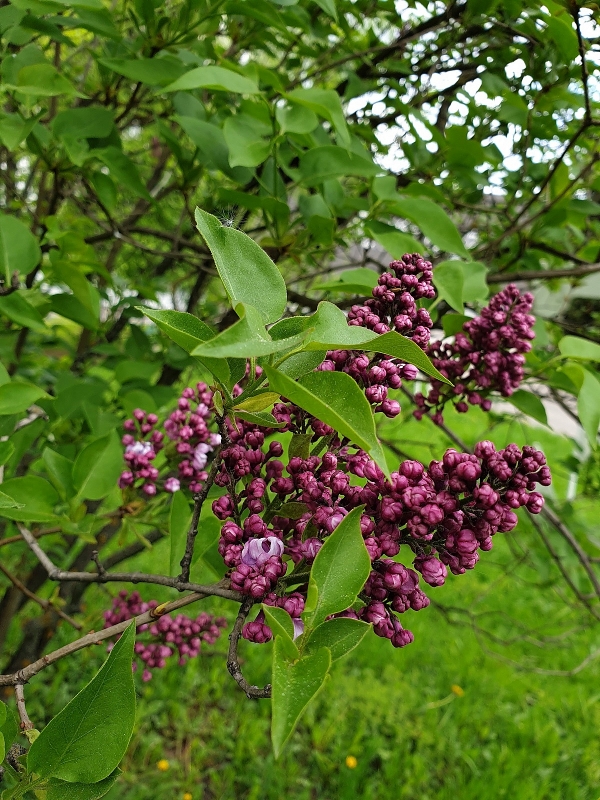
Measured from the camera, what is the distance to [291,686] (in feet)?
1.20

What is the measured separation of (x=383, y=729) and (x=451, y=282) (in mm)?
1869

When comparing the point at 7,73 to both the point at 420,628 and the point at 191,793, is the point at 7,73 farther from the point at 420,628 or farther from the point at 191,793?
the point at 420,628

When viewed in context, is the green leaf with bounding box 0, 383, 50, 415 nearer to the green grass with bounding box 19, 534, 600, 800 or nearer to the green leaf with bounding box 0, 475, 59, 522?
the green leaf with bounding box 0, 475, 59, 522

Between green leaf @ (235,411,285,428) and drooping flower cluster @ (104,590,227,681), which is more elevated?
green leaf @ (235,411,285,428)

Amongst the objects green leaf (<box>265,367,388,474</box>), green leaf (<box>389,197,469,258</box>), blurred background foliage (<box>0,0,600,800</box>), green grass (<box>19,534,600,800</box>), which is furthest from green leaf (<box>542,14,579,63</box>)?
green grass (<box>19,534,600,800</box>)

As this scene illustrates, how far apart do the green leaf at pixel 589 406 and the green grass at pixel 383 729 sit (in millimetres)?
1059

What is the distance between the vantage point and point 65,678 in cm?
215

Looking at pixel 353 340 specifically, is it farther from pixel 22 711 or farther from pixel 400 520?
pixel 22 711

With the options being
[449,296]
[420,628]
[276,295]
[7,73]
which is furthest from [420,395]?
[420,628]

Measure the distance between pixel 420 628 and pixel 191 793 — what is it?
48.9 inches

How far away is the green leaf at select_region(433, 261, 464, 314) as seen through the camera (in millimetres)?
755

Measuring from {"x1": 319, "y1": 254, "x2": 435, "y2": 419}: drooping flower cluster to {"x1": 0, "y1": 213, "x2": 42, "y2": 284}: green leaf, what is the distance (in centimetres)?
54

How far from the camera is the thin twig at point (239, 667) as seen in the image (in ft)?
1.33

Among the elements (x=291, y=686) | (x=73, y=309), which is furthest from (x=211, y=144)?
(x=291, y=686)
